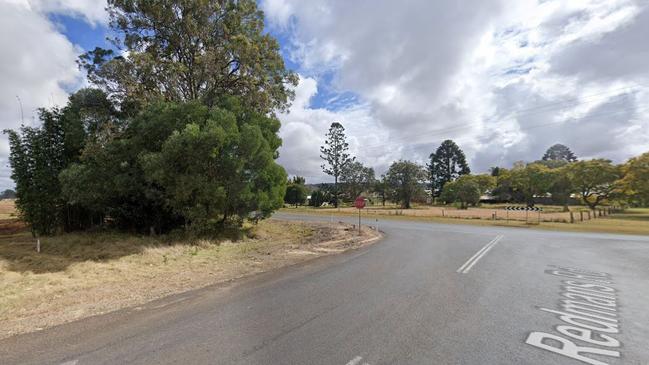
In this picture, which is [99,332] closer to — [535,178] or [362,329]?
[362,329]

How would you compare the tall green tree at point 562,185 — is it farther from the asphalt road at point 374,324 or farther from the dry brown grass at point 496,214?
the asphalt road at point 374,324

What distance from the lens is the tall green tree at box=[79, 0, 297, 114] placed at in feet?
51.8

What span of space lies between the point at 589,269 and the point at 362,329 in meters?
9.00

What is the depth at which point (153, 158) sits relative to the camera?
1273cm

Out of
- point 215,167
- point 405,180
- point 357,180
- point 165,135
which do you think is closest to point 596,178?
point 405,180

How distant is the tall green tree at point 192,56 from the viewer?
1580 cm

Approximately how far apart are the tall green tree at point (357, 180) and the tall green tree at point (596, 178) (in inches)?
1514

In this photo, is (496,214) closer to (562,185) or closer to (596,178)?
(596,178)

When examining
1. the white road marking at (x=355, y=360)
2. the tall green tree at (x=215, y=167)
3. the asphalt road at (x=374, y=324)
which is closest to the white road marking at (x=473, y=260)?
the asphalt road at (x=374, y=324)

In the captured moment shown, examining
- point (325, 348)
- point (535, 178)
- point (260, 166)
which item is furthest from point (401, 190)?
point (325, 348)

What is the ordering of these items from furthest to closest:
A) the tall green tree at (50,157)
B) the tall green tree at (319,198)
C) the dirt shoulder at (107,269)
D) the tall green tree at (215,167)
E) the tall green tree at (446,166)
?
the tall green tree at (446,166)
the tall green tree at (319,198)
the tall green tree at (50,157)
the tall green tree at (215,167)
the dirt shoulder at (107,269)

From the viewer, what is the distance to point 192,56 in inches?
691

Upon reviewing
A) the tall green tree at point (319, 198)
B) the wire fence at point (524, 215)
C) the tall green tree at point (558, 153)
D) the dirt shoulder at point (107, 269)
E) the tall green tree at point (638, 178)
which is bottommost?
the dirt shoulder at point (107, 269)

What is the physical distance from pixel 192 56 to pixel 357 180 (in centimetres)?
6383
